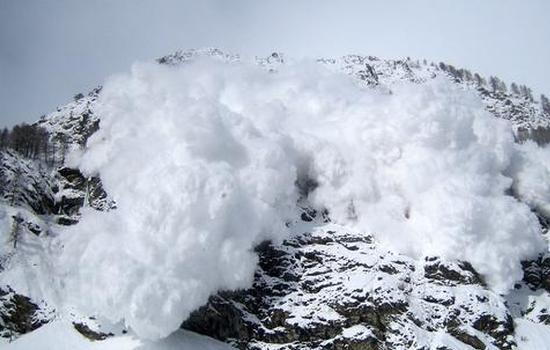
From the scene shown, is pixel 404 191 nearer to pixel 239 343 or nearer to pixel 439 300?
pixel 439 300

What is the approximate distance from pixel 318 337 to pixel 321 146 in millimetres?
33857

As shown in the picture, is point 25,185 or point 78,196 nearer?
point 25,185

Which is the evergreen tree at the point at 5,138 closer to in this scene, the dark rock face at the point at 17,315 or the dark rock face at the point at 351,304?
the dark rock face at the point at 17,315

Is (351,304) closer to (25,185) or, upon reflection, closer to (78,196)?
(78,196)

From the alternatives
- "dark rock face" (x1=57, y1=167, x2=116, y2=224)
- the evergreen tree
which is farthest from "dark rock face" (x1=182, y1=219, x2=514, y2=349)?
the evergreen tree

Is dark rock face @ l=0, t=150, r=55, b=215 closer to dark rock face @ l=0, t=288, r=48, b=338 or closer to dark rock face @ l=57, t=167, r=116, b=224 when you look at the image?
dark rock face @ l=57, t=167, r=116, b=224

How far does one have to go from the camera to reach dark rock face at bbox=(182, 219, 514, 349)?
8062 cm

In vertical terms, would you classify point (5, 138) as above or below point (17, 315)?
above

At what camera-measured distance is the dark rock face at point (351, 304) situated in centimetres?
8062

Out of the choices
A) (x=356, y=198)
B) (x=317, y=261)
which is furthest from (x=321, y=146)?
(x=317, y=261)

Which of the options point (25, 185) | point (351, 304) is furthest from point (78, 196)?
point (351, 304)

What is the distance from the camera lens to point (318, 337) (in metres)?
80.6

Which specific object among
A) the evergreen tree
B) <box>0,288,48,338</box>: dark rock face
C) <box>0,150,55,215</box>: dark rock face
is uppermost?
the evergreen tree

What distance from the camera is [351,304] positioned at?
82000 millimetres
